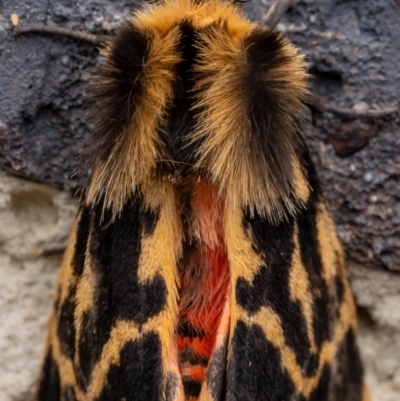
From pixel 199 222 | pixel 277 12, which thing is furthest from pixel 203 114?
pixel 277 12

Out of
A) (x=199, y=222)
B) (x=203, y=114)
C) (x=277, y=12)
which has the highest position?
(x=277, y=12)

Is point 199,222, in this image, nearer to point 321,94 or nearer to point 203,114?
point 203,114

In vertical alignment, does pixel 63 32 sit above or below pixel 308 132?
above

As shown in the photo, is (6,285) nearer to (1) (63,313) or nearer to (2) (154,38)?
(1) (63,313)

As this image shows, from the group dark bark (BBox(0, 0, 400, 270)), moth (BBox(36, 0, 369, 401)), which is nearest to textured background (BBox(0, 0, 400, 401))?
dark bark (BBox(0, 0, 400, 270))

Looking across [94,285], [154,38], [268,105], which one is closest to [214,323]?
[94,285]

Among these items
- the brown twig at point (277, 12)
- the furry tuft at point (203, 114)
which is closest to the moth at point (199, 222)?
the furry tuft at point (203, 114)
